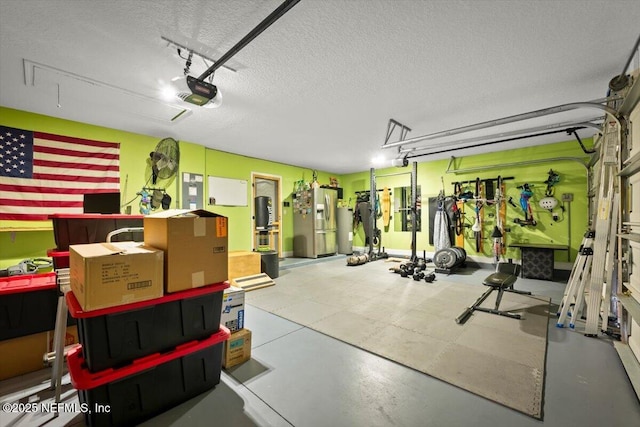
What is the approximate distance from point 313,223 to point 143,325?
5889 millimetres

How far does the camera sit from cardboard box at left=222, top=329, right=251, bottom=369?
2.12 meters

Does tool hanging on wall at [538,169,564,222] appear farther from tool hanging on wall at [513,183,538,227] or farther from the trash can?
the trash can

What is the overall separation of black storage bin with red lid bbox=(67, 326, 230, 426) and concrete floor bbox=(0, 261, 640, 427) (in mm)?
87

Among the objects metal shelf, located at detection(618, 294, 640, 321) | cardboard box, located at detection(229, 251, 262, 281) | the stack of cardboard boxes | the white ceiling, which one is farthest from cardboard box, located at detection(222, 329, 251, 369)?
metal shelf, located at detection(618, 294, 640, 321)

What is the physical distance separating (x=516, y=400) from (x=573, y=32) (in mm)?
2936

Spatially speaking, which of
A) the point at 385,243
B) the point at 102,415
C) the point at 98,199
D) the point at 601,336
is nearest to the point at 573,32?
the point at 601,336

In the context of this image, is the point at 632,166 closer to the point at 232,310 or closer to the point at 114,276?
the point at 232,310

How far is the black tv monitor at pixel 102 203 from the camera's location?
2.65 m

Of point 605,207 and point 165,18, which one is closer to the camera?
point 165,18

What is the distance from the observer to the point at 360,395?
5.80 feet

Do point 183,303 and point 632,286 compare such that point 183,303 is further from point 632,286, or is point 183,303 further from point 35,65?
point 632,286

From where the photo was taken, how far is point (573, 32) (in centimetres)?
210

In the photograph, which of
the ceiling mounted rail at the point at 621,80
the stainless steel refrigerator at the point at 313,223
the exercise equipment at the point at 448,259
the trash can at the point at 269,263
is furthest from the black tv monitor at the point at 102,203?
the exercise equipment at the point at 448,259

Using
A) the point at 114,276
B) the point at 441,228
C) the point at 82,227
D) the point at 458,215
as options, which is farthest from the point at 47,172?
the point at 458,215
